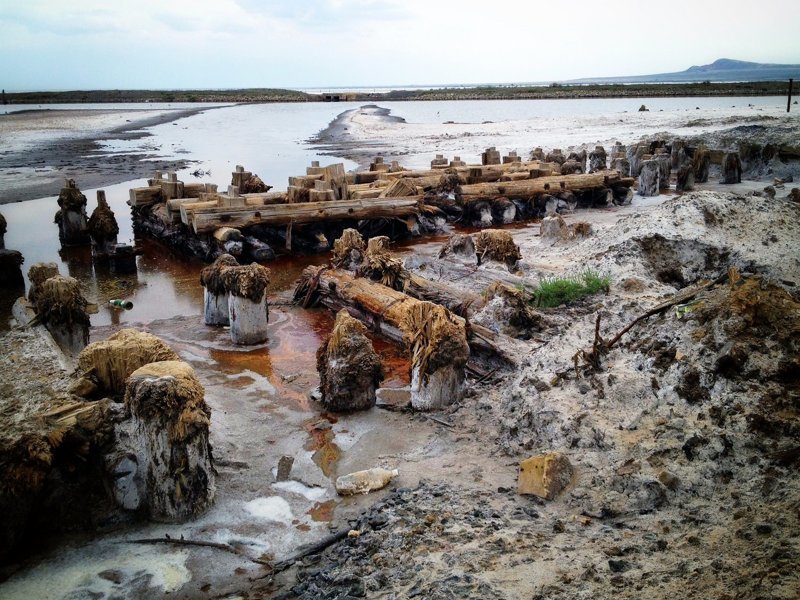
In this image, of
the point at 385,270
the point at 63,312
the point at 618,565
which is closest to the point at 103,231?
the point at 63,312

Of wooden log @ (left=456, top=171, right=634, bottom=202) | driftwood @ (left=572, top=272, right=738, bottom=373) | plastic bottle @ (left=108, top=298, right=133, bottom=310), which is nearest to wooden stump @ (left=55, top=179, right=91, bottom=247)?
plastic bottle @ (left=108, top=298, right=133, bottom=310)

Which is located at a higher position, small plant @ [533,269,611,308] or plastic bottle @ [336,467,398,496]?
small plant @ [533,269,611,308]

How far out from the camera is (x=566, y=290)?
828 cm

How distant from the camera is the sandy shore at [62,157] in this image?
2517 cm

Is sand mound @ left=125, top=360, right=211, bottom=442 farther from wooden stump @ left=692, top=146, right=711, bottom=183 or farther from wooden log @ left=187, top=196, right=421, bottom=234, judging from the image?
wooden stump @ left=692, top=146, right=711, bottom=183

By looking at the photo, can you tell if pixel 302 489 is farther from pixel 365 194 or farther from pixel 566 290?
pixel 365 194

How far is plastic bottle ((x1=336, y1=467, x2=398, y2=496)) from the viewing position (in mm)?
5297

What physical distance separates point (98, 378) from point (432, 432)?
3060mm

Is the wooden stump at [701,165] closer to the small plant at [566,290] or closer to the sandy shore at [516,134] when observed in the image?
the sandy shore at [516,134]

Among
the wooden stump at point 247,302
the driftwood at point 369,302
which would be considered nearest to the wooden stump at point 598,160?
the driftwood at point 369,302

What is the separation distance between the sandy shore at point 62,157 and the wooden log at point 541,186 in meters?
15.1

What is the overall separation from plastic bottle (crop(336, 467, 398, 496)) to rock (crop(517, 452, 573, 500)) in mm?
1091

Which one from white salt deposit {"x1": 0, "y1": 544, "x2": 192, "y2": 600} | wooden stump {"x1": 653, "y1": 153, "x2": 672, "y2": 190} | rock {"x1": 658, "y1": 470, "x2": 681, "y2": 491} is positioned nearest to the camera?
white salt deposit {"x1": 0, "y1": 544, "x2": 192, "y2": 600}

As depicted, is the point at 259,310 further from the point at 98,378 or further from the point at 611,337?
the point at 611,337
